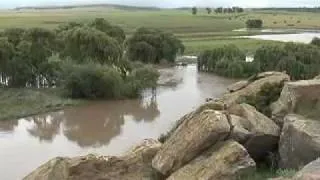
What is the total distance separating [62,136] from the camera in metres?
44.5

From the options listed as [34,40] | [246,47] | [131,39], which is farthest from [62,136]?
[246,47]

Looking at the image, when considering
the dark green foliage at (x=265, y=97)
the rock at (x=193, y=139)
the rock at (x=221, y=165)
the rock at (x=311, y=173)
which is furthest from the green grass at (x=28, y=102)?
the rock at (x=311, y=173)

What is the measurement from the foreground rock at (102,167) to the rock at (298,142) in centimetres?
520

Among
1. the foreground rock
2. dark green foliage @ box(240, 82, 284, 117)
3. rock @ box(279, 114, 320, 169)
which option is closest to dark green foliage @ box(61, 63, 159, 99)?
dark green foliage @ box(240, 82, 284, 117)

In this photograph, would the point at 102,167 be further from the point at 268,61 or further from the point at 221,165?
the point at 268,61

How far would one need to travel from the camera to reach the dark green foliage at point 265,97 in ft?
72.1

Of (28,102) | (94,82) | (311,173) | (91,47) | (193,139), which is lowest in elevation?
(28,102)

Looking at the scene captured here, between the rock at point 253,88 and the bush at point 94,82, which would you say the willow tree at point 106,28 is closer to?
the bush at point 94,82

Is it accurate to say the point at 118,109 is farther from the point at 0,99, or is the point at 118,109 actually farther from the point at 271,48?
the point at 271,48

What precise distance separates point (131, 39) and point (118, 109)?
112 feet

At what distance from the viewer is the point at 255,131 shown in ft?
59.5

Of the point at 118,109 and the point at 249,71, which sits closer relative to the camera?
the point at 118,109

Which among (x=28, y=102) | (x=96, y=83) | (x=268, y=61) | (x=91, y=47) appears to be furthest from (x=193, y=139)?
(x=268, y=61)

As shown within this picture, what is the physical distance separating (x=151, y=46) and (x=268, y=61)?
21734mm
